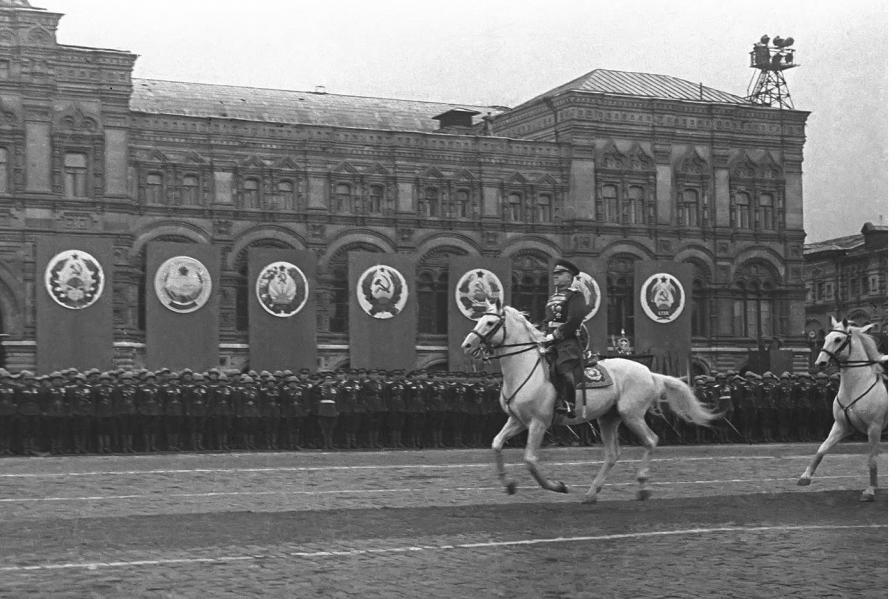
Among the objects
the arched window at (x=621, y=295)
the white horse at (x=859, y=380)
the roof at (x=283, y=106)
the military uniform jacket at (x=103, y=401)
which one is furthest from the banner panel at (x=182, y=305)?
the white horse at (x=859, y=380)

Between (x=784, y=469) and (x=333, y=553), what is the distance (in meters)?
9.74

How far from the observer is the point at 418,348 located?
40.5 metres

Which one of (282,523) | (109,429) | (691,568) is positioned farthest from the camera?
(109,429)

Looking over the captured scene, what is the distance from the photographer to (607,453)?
44.5 ft

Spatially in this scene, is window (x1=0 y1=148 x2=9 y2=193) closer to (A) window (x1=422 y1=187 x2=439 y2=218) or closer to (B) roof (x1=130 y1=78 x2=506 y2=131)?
(B) roof (x1=130 y1=78 x2=506 y2=131)

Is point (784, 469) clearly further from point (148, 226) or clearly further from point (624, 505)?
point (148, 226)

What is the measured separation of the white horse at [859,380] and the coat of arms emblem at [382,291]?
85.8ft

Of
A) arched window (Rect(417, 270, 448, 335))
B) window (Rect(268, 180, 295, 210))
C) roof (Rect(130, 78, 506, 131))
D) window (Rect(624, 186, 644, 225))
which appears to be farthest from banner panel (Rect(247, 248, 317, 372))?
window (Rect(624, 186, 644, 225))

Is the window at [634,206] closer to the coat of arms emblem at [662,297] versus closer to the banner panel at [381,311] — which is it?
the coat of arms emblem at [662,297]

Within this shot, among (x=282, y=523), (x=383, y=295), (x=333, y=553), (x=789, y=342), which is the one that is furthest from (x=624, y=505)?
(x=789, y=342)

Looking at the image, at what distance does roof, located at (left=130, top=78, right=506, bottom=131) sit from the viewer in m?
42.3

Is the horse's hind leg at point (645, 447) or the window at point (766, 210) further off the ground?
the window at point (766, 210)

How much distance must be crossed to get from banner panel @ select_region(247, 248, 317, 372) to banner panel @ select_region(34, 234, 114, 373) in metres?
3.78

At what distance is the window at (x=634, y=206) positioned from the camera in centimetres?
4369
